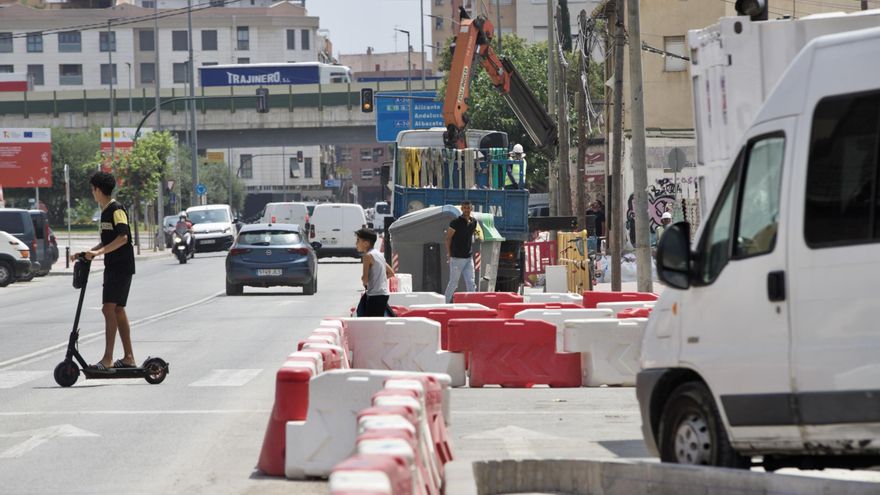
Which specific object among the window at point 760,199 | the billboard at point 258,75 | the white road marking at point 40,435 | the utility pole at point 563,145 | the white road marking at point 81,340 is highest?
the billboard at point 258,75

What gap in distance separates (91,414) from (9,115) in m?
80.8

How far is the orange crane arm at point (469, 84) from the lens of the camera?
36.1m

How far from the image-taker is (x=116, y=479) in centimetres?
962

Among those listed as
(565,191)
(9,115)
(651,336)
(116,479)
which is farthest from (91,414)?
(9,115)

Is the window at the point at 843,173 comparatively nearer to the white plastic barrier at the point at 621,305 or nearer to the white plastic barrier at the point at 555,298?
the white plastic barrier at the point at 621,305

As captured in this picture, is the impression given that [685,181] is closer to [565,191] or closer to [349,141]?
[565,191]

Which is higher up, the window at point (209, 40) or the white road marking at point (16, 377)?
the window at point (209, 40)

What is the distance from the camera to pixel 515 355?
15906 millimetres

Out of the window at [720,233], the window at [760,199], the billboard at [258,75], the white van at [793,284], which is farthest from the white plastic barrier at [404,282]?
the billboard at [258,75]

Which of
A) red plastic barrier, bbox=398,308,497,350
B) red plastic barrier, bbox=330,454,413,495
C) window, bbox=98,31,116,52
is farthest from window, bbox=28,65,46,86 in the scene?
red plastic barrier, bbox=330,454,413,495

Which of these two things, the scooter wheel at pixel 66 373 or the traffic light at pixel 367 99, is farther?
the traffic light at pixel 367 99

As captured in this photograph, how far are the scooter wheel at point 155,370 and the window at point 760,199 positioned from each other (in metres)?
7.84

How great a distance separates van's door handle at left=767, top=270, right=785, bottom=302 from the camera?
25.9 feet

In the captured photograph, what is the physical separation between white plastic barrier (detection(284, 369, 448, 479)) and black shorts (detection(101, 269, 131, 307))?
519cm
